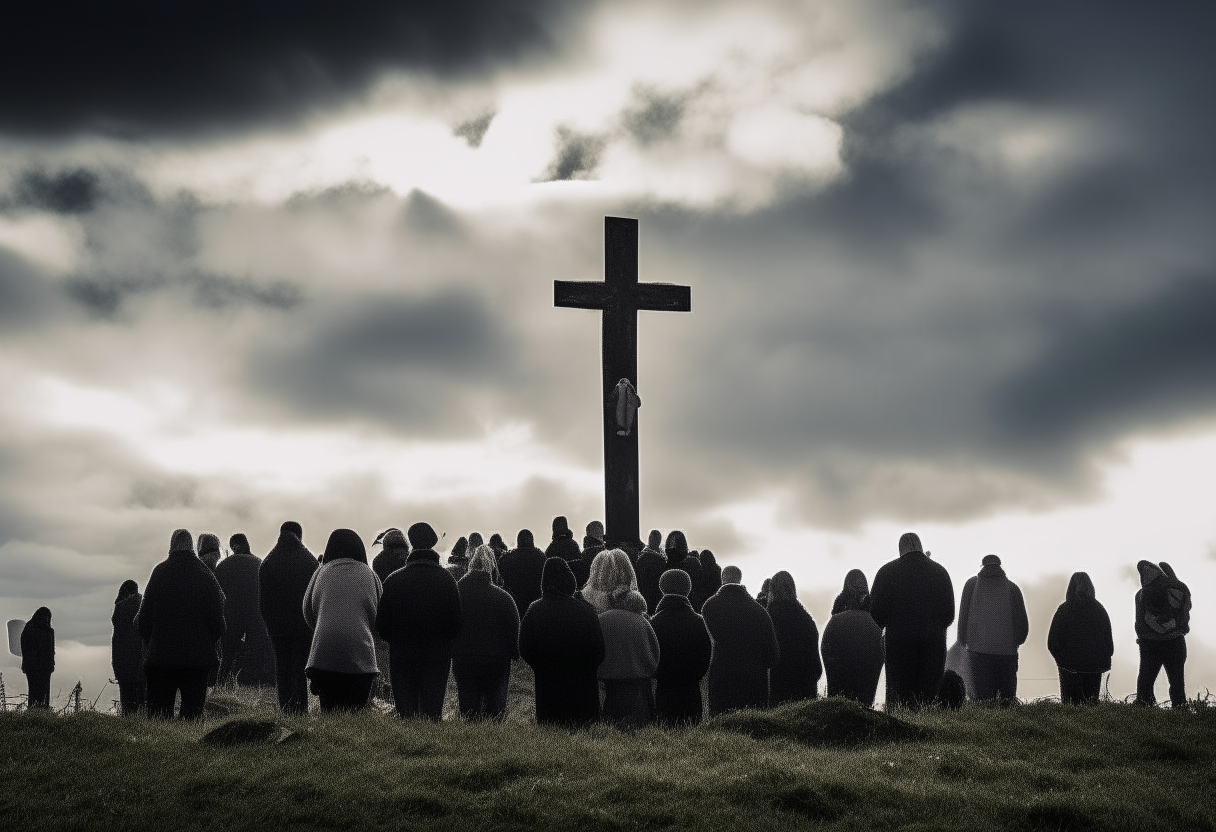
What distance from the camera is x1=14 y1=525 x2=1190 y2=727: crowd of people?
40.1 ft

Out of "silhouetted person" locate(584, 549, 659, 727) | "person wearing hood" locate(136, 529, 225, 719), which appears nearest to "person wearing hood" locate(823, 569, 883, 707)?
"silhouetted person" locate(584, 549, 659, 727)

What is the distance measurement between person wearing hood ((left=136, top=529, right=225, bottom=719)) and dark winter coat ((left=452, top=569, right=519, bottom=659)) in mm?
2551

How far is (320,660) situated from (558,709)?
2.32 m

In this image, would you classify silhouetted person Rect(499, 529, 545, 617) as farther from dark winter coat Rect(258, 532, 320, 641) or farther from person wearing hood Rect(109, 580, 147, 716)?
person wearing hood Rect(109, 580, 147, 716)

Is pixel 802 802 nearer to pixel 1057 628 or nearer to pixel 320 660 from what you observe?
pixel 320 660

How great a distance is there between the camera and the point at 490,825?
9242 mm

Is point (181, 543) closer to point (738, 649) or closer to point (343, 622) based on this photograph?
point (343, 622)

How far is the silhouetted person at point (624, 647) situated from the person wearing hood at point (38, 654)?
10588mm

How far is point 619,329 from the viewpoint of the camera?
73.9ft

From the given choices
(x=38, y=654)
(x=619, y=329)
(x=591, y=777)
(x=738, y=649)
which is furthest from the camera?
(x=619, y=329)

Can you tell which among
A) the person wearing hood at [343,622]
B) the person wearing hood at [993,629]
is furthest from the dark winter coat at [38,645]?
the person wearing hood at [993,629]

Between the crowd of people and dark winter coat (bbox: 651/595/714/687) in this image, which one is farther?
dark winter coat (bbox: 651/595/714/687)

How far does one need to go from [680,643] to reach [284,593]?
427 cm

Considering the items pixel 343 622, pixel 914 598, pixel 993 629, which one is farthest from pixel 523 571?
pixel 993 629
